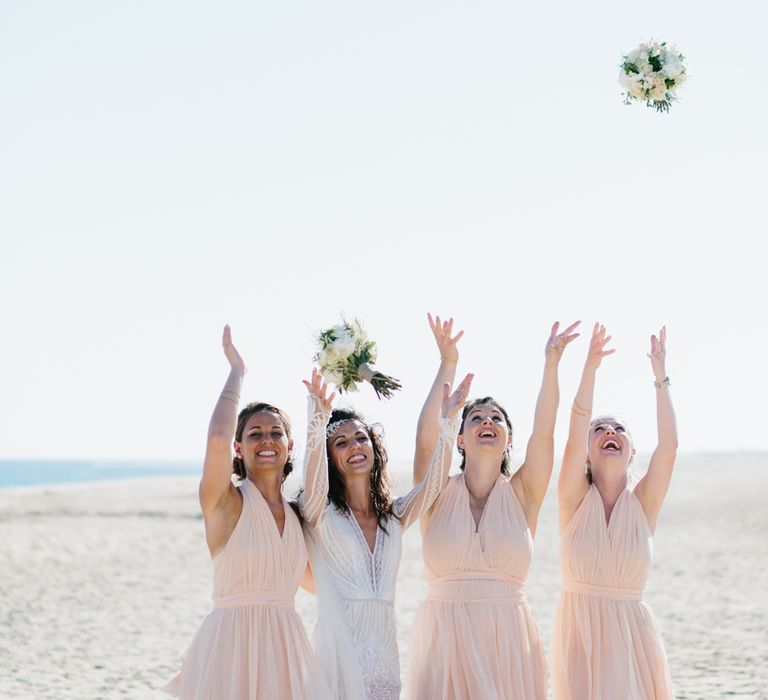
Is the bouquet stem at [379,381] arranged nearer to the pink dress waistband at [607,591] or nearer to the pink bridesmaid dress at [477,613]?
the pink bridesmaid dress at [477,613]

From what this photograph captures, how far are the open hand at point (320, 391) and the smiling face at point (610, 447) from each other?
192 cm

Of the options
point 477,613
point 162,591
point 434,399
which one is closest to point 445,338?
point 434,399

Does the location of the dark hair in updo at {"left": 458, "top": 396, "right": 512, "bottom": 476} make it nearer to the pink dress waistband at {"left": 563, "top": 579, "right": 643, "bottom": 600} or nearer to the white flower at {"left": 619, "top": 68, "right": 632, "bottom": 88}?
the pink dress waistband at {"left": 563, "top": 579, "right": 643, "bottom": 600}

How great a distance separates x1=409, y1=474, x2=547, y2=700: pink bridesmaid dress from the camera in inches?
292

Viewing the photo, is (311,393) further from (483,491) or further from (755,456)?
(755,456)

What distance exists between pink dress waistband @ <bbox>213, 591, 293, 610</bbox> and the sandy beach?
1418 millimetres

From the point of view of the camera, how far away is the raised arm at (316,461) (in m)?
7.37

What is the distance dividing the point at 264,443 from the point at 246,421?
208 mm

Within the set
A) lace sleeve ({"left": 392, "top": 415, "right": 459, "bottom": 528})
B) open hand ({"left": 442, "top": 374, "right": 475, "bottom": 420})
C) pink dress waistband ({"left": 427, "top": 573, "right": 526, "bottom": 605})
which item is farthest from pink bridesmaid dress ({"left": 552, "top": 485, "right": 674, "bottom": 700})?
open hand ({"left": 442, "top": 374, "right": 475, "bottom": 420})

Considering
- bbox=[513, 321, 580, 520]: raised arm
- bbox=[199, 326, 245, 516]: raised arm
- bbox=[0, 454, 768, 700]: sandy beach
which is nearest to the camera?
bbox=[199, 326, 245, 516]: raised arm

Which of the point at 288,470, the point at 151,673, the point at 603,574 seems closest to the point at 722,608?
the point at 151,673

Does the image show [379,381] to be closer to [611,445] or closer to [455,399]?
[455,399]

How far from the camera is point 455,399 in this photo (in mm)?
7691

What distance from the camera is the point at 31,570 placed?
21844 mm
